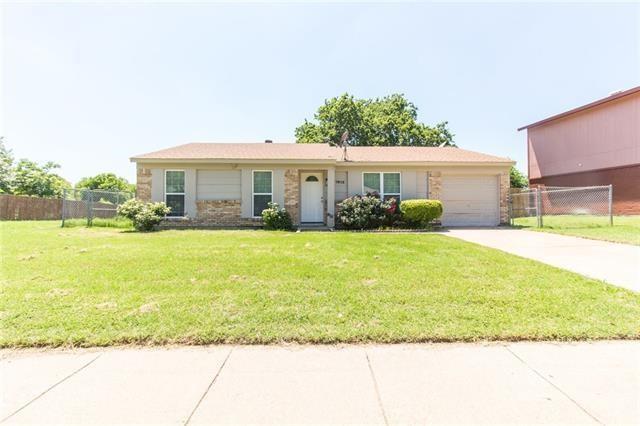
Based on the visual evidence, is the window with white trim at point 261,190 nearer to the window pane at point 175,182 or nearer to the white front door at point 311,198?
the white front door at point 311,198

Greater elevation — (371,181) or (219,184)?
(371,181)

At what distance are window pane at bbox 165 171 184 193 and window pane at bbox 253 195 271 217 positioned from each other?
3058 mm

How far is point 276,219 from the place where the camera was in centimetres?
1185

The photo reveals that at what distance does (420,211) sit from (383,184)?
2299 mm

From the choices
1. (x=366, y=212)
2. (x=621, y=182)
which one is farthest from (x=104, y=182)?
(x=621, y=182)

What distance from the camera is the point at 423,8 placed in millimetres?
8609

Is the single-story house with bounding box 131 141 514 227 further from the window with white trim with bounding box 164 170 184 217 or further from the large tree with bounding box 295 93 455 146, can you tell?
the large tree with bounding box 295 93 455 146

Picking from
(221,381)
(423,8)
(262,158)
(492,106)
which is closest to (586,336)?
(221,381)

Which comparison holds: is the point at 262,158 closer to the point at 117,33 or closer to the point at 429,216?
the point at 117,33

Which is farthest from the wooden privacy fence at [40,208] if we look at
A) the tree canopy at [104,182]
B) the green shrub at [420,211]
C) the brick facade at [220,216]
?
the tree canopy at [104,182]

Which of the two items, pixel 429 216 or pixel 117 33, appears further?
pixel 429 216

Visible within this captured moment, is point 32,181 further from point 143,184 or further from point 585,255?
point 585,255

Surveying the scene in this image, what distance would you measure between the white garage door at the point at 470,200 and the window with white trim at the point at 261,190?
7838mm

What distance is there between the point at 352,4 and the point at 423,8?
78.5 inches
